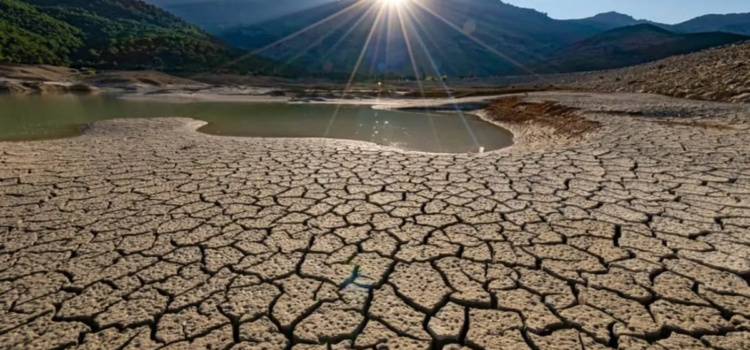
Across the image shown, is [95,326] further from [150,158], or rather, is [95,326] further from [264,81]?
[264,81]

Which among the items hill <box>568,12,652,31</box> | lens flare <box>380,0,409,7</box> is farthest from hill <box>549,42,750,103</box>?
hill <box>568,12,652,31</box>

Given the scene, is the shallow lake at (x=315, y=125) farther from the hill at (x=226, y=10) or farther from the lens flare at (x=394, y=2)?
the hill at (x=226, y=10)

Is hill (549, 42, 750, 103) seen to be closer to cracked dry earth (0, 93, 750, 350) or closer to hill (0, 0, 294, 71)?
cracked dry earth (0, 93, 750, 350)

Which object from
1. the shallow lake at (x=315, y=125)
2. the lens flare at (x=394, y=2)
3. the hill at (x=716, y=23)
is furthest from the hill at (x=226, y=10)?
the hill at (x=716, y=23)

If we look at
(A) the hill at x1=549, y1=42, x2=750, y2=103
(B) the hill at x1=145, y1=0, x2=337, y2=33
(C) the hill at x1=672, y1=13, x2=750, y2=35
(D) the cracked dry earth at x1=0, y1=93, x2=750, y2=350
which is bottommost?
(D) the cracked dry earth at x1=0, y1=93, x2=750, y2=350

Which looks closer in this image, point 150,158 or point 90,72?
point 150,158

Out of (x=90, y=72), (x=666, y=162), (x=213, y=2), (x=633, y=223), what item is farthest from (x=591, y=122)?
(x=213, y=2)
